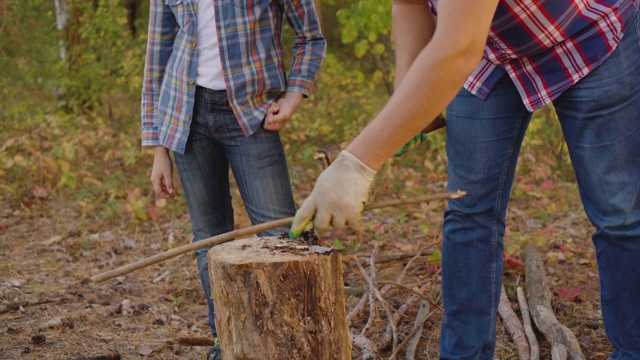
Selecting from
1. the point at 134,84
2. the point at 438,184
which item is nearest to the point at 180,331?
the point at 438,184

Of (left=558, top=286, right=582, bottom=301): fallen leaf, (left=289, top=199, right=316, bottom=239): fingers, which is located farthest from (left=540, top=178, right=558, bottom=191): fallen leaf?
(left=289, top=199, right=316, bottom=239): fingers

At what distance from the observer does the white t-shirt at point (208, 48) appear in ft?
8.84

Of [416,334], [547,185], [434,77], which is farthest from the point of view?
[547,185]

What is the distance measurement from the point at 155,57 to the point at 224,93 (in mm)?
392

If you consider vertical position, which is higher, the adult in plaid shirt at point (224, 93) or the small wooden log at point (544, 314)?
the adult in plaid shirt at point (224, 93)

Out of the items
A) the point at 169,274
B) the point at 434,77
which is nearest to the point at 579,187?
the point at 434,77

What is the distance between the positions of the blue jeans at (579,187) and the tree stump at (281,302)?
0.54 m

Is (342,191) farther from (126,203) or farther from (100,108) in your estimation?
(100,108)

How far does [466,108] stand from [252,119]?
843mm

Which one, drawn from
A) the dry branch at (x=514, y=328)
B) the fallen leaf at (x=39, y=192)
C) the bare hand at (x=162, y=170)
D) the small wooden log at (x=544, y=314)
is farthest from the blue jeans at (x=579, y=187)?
the fallen leaf at (x=39, y=192)

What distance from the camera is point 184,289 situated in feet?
14.2

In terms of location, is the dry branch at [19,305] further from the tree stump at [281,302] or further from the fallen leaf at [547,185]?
the fallen leaf at [547,185]

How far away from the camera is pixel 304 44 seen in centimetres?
293

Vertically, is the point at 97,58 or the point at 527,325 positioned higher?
the point at 97,58
